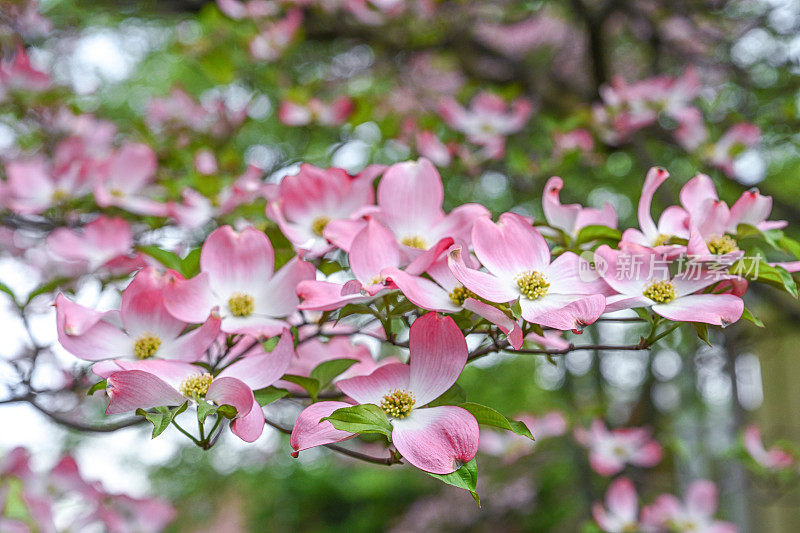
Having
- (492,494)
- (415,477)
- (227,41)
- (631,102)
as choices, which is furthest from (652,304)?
(415,477)

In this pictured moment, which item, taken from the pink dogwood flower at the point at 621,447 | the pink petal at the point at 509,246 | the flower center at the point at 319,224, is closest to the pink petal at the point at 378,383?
the pink petal at the point at 509,246

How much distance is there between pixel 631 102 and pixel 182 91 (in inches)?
39.4

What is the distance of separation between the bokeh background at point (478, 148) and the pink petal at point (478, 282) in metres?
0.41

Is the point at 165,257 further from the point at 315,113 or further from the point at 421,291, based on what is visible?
the point at 315,113

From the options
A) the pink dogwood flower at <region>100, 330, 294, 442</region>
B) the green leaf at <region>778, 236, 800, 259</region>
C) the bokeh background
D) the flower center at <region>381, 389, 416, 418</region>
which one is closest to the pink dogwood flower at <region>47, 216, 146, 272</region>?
the bokeh background

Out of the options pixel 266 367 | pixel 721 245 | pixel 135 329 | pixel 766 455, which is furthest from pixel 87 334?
pixel 766 455

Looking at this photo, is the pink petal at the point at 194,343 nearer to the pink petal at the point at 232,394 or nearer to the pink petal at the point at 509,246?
the pink petal at the point at 232,394

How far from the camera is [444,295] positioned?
0.50 meters

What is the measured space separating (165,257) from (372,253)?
210 mm

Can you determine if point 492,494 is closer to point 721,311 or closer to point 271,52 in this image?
point 271,52

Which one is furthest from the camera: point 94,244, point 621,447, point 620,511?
point 621,447

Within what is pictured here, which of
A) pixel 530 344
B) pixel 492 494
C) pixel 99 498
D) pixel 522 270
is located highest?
pixel 522 270

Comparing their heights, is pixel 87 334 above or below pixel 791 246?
below

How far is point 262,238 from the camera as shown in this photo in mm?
600
